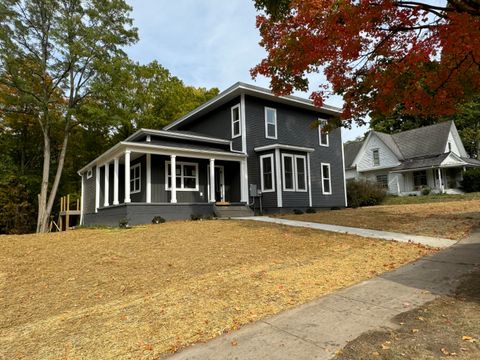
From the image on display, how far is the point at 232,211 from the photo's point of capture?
1675cm

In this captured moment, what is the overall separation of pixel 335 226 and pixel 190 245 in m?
5.76

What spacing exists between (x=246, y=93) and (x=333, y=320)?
15314 mm

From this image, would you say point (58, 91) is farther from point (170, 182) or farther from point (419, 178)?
point (419, 178)

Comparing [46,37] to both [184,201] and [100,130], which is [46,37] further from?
[184,201]

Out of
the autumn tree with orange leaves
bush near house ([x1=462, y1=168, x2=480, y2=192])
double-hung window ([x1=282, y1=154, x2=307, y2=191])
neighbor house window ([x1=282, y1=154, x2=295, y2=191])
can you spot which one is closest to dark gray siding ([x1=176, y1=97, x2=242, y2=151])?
neighbor house window ([x1=282, y1=154, x2=295, y2=191])

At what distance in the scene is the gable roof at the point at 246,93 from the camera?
17750mm

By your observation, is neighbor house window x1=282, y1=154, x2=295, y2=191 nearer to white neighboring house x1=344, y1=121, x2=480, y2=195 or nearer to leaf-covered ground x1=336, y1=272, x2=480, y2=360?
leaf-covered ground x1=336, y1=272, x2=480, y2=360

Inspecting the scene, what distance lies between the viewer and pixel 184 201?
1738cm

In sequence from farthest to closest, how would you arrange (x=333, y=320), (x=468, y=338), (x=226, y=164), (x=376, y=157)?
(x=376, y=157) → (x=226, y=164) → (x=333, y=320) → (x=468, y=338)

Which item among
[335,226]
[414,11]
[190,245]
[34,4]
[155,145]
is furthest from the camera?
[34,4]

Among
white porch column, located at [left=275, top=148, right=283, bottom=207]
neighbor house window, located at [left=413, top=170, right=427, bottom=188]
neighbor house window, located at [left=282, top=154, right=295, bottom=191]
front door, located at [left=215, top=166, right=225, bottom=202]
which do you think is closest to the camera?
white porch column, located at [left=275, top=148, right=283, bottom=207]

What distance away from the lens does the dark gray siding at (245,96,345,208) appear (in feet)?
60.4

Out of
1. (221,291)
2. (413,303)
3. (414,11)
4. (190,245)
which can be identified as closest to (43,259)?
(190,245)

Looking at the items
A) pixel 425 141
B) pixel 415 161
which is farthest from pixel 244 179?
pixel 425 141
